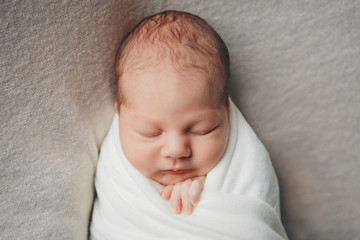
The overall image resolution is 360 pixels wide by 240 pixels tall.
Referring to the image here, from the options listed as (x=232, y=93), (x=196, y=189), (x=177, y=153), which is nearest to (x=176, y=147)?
(x=177, y=153)

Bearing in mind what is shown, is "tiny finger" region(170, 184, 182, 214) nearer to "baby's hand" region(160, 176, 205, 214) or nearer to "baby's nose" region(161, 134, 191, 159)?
"baby's hand" region(160, 176, 205, 214)

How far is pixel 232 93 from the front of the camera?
1.04 meters

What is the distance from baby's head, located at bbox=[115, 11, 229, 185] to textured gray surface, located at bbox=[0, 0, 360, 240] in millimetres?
102

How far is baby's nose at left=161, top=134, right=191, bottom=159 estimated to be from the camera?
0.77 m

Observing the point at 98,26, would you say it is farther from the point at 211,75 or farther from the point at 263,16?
the point at 263,16

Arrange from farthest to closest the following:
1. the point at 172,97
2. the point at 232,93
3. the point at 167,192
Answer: the point at 232,93
the point at 167,192
the point at 172,97

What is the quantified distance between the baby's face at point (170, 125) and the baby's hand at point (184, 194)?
0.02 metres

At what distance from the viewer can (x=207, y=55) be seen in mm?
805

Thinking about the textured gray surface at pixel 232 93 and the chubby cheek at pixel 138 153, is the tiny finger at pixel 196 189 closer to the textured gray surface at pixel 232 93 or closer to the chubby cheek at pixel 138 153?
the chubby cheek at pixel 138 153

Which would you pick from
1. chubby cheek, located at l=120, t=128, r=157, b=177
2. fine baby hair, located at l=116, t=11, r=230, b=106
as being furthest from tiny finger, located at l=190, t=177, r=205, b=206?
fine baby hair, located at l=116, t=11, r=230, b=106

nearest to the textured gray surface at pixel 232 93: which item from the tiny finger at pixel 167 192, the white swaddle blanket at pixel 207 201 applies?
the white swaddle blanket at pixel 207 201

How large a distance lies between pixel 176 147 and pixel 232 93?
13.6 inches

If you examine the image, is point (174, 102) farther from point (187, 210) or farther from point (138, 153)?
point (187, 210)

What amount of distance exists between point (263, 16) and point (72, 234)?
786 millimetres
